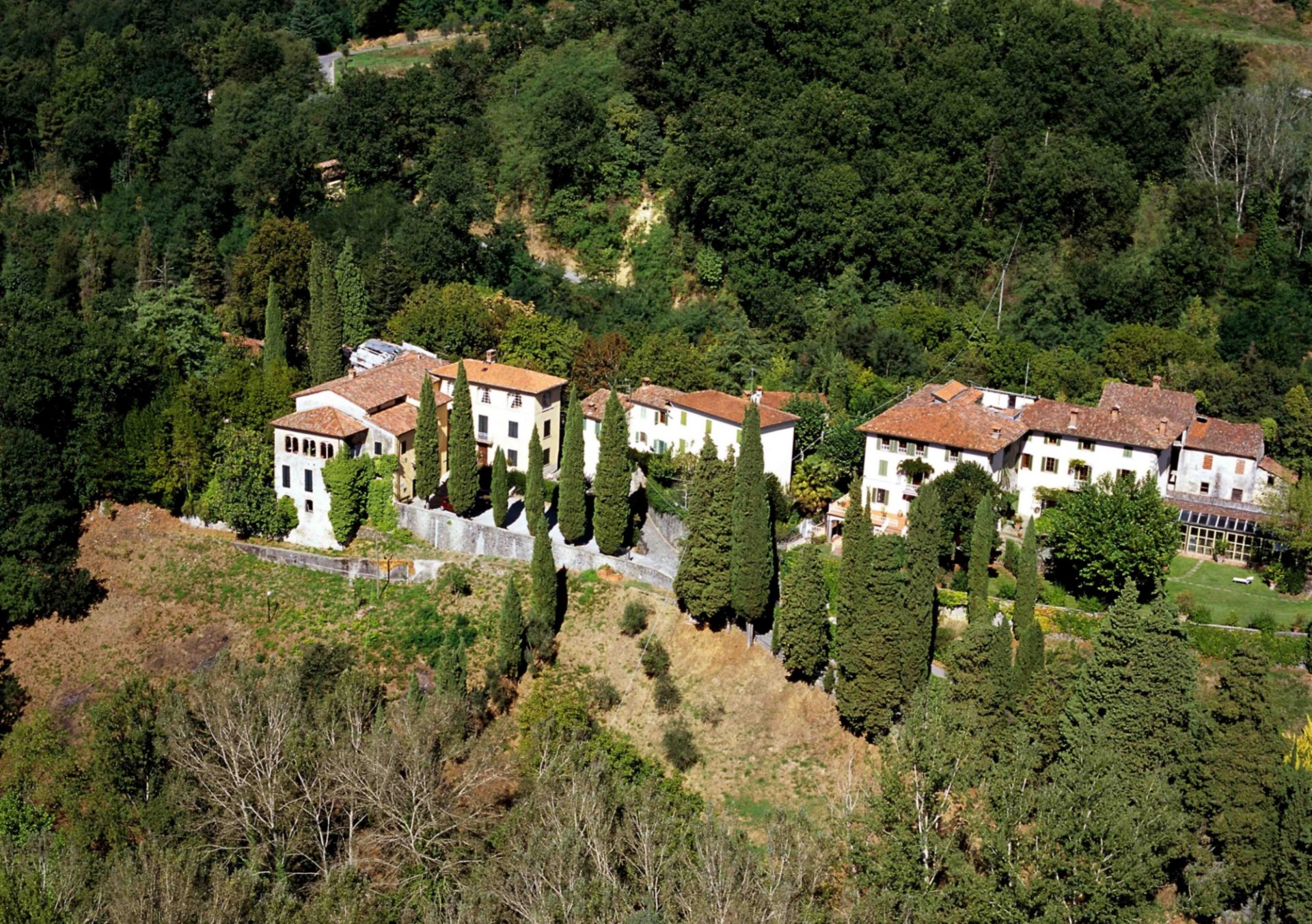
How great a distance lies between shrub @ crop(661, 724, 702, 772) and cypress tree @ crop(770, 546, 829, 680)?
4550mm

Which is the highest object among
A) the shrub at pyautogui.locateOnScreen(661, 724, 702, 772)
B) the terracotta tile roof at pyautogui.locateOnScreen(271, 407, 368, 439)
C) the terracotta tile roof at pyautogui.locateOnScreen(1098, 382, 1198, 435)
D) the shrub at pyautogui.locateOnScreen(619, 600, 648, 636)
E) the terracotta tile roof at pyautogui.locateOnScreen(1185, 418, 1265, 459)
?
the terracotta tile roof at pyautogui.locateOnScreen(1098, 382, 1198, 435)

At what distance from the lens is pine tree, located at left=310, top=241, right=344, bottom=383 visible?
68188 millimetres

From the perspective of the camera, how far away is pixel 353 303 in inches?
2844

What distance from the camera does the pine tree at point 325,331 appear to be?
68188 mm

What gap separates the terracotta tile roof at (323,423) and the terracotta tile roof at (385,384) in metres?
0.84

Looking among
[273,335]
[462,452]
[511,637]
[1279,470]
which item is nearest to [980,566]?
[1279,470]

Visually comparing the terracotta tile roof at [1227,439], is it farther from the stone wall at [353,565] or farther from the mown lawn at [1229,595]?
the stone wall at [353,565]

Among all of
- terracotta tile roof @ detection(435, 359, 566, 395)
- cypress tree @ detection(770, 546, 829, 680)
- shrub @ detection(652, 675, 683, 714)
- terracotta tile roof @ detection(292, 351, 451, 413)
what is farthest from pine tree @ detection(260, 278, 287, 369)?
cypress tree @ detection(770, 546, 829, 680)

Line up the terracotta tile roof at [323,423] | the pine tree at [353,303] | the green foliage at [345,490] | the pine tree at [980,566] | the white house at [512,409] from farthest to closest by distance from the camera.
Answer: the pine tree at [353,303]
the white house at [512,409]
the terracotta tile roof at [323,423]
the green foliage at [345,490]
the pine tree at [980,566]

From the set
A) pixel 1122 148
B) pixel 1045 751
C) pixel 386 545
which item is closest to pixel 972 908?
pixel 1045 751

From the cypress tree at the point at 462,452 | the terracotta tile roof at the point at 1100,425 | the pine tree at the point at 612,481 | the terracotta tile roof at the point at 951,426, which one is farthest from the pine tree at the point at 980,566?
the cypress tree at the point at 462,452

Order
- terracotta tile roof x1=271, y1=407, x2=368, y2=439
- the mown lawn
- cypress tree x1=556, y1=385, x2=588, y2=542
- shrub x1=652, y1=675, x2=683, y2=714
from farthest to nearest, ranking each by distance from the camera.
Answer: terracotta tile roof x1=271, y1=407, x2=368, y2=439, cypress tree x1=556, y1=385, x2=588, y2=542, the mown lawn, shrub x1=652, y1=675, x2=683, y2=714

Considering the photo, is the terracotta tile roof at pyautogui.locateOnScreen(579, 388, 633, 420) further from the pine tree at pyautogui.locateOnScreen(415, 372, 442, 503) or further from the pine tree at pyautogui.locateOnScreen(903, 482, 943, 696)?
the pine tree at pyautogui.locateOnScreen(903, 482, 943, 696)

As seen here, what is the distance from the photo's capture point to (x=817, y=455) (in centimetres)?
5966
